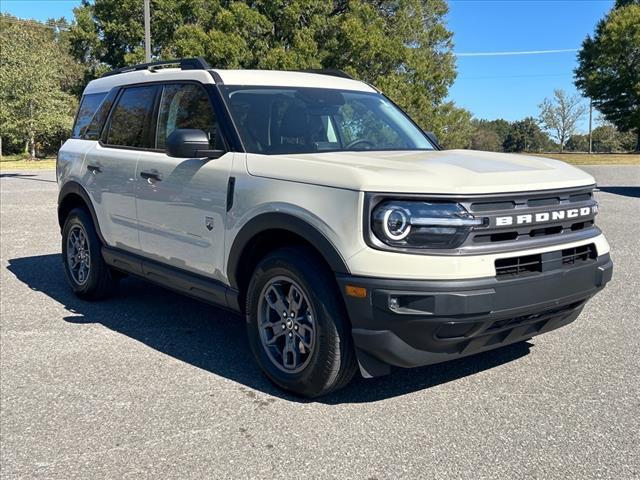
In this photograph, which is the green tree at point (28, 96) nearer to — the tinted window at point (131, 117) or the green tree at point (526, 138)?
the tinted window at point (131, 117)

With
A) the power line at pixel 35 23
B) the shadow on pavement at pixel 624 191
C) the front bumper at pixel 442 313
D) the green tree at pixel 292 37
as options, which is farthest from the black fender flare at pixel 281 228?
the power line at pixel 35 23

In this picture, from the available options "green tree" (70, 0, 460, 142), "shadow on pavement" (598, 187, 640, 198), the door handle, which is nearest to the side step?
the door handle

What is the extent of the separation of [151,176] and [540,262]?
2863 millimetres

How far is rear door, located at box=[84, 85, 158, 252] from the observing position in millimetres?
5023

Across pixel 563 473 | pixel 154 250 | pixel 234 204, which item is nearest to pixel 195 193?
pixel 234 204

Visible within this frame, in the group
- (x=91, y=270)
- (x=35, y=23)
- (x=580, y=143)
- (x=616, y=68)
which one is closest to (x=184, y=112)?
(x=91, y=270)

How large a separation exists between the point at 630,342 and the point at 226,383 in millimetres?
2973

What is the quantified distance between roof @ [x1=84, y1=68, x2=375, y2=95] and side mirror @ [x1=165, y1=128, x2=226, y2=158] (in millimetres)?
557

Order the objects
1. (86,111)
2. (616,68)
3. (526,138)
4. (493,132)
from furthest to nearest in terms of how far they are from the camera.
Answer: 1. (493,132)
2. (526,138)
3. (616,68)
4. (86,111)

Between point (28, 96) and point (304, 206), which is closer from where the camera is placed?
point (304, 206)

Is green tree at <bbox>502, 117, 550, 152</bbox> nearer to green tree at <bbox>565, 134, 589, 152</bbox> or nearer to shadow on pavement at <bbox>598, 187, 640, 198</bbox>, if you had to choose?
green tree at <bbox>565, 134, 589, 152</bbox>

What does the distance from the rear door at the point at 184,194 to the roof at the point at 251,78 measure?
0.09 m

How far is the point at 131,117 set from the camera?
5297mm

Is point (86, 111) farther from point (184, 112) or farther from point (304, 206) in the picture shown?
point (304, 206)
